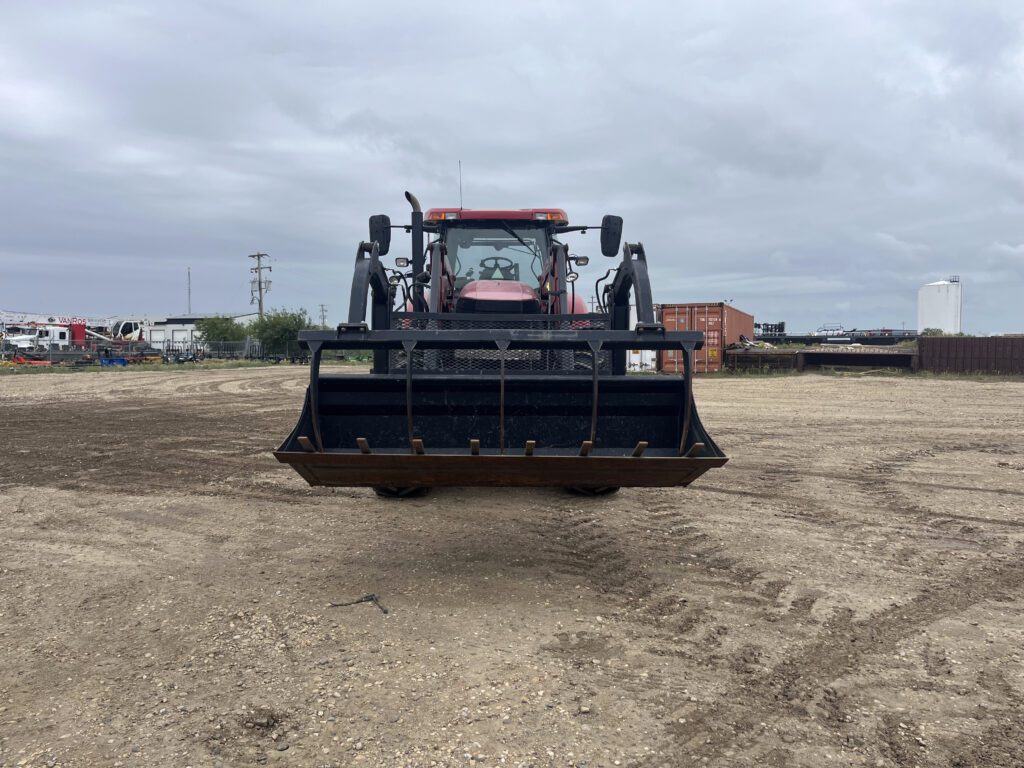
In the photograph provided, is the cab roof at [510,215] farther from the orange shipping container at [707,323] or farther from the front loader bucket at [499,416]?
the orange shipping container at [707,323]

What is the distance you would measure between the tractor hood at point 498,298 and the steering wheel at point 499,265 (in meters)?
0.39

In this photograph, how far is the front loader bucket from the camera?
4117 millimetres

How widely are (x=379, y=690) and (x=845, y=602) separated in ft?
9.08

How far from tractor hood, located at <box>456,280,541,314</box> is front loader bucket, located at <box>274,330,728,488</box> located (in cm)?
192

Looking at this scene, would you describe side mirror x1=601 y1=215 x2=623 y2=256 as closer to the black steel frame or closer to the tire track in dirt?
the black steel frame

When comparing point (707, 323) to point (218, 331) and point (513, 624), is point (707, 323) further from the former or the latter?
point (218, 331)

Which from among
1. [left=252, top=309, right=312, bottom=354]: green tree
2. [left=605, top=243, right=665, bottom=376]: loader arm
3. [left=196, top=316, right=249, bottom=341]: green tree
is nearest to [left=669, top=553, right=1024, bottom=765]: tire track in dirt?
[left=605, top=243, right=665, bottom=376]: loader arm

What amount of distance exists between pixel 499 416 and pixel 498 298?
2.26 metres

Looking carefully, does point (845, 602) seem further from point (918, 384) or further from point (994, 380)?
point (994, 380)

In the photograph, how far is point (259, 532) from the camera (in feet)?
19.3

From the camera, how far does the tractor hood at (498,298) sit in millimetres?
6562

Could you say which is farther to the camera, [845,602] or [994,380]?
[994,380]

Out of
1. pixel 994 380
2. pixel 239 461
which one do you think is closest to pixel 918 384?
pixel 994 380

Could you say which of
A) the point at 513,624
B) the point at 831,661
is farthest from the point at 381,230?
the point at 831,661
